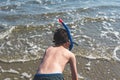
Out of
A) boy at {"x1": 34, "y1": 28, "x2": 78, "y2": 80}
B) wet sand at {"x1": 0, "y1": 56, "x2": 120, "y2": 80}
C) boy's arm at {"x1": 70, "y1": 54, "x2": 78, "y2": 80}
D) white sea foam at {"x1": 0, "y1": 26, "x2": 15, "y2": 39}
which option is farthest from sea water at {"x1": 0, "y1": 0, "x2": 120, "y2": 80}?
boy's arm at {"x1": 70, "y1": 54, "x2": 78, "y2": 80}

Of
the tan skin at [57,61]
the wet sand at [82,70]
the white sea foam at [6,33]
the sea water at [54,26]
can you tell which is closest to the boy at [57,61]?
the tan skin at [57,61]

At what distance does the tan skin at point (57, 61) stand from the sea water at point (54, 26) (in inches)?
91.4

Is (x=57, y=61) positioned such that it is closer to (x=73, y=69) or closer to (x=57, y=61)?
(x=57, y=61)

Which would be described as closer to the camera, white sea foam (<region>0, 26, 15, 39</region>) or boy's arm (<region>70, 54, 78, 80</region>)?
boy's arm (<region>70, 54, 78, 80</region>)

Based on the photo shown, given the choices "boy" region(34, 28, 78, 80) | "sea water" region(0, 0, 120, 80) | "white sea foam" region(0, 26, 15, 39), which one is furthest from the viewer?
"white sea foam" region(0, 26, 15, 39)

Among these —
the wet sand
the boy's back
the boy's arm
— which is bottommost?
the wet sand

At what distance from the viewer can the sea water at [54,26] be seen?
7.68m

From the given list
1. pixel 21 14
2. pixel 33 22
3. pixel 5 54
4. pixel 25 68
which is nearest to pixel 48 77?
pixel 25 68

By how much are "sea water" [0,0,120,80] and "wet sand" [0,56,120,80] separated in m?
0.19

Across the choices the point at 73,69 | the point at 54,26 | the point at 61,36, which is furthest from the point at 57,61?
the point at 54,26

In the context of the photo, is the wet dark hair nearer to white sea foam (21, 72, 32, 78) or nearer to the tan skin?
the tan skin

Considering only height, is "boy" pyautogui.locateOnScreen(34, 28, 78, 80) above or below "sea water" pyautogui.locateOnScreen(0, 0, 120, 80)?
above

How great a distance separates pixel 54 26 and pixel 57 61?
173 inches

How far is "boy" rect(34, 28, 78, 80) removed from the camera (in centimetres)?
482
